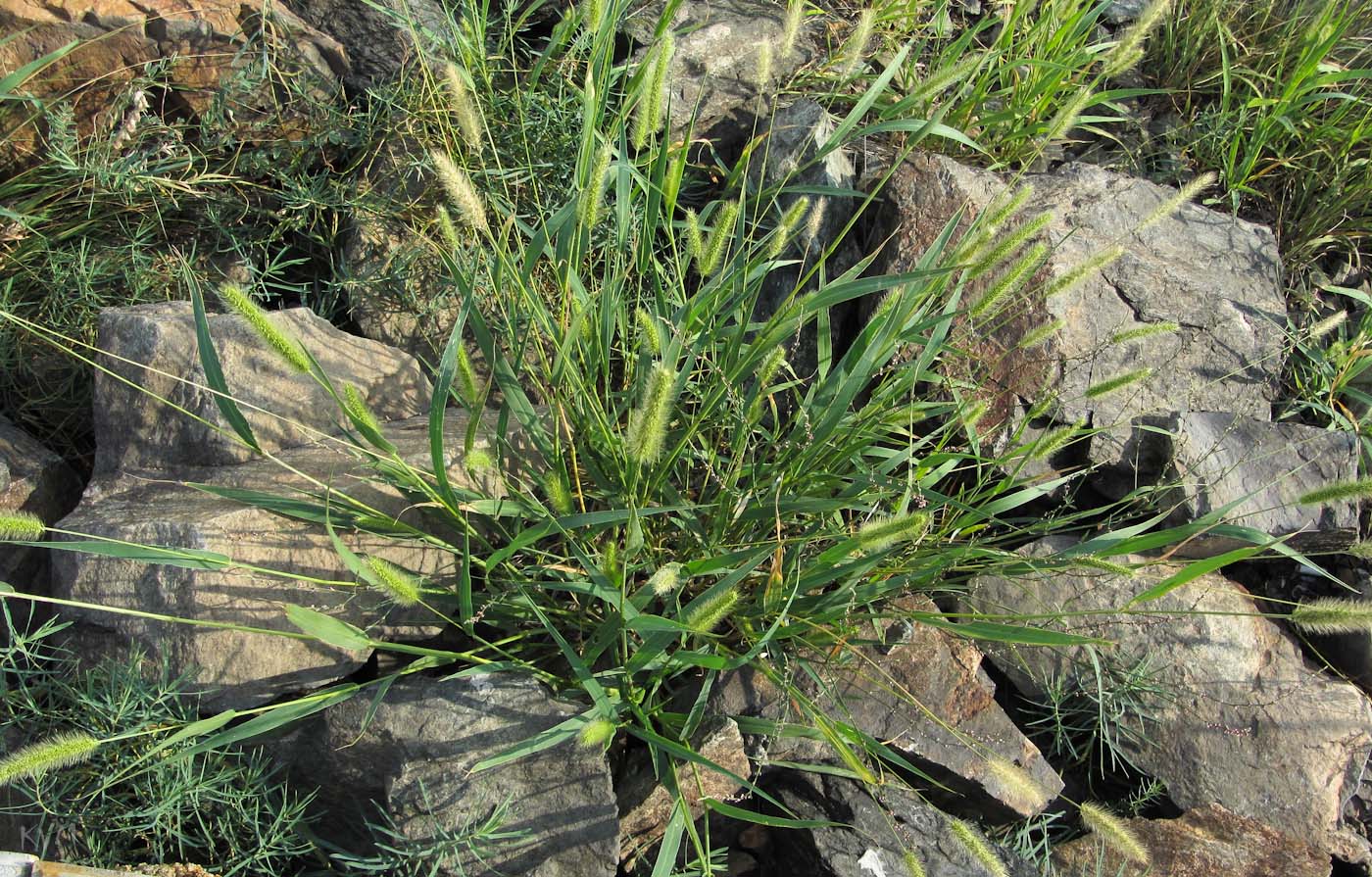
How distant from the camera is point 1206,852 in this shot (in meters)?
1.96

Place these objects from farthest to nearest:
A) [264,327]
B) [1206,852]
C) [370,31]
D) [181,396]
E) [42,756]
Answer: [370,31], [181,396], [1206,852], [264,327], [42,756]

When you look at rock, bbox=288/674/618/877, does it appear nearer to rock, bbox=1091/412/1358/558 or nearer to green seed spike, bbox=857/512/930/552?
green seed spike, bbox=857/512/930/552

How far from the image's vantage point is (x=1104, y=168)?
2809 millimetres

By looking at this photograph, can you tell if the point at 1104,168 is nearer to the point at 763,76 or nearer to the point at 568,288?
the point at 763,76

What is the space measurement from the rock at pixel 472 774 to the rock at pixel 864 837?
0.37 meters

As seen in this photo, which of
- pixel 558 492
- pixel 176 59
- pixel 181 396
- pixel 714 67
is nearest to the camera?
pixel 558 492

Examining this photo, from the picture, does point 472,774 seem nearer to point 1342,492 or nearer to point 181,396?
point 181,396

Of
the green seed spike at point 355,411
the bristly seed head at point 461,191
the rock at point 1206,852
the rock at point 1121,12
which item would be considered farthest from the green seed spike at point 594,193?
the rock at point 1121,12

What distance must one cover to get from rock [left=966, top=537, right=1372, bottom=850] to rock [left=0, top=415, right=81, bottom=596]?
202 centimetres

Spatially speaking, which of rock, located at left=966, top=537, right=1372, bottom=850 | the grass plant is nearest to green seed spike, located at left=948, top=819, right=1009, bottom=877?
the grass plant

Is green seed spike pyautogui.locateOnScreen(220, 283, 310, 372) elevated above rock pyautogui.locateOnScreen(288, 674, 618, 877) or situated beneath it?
elevated above

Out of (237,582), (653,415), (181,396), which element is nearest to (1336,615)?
(653,415)

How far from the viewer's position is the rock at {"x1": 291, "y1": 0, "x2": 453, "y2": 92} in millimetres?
2689

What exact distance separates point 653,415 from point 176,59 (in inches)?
75.6
